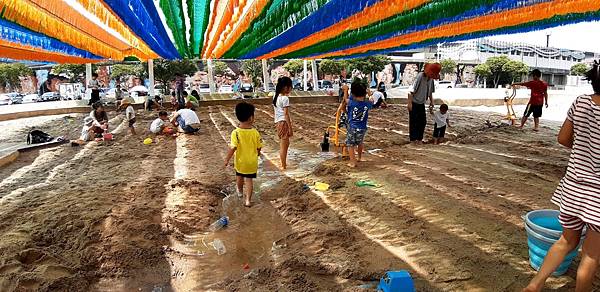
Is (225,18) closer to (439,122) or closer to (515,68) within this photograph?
(439,122)

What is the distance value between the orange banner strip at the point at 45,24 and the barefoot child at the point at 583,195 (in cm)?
526

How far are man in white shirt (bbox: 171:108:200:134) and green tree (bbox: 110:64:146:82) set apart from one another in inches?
1150

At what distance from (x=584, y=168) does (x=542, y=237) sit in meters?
0.51

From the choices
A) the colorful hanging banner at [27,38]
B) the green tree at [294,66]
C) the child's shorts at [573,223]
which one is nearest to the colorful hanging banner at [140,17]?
the colorful hanging banner at [27,38]

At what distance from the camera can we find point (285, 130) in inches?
208

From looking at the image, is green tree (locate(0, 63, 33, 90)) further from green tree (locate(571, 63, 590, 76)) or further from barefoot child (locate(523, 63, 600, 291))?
green tree (locate(571, 63, 590, 76))

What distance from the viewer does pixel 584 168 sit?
1914 millimetres

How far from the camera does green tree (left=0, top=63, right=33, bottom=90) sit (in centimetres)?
3253

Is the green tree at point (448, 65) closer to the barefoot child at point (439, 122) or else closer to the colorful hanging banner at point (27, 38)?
the barefoot child at point (439, 122)

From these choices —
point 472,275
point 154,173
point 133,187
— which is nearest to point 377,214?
point 472,275

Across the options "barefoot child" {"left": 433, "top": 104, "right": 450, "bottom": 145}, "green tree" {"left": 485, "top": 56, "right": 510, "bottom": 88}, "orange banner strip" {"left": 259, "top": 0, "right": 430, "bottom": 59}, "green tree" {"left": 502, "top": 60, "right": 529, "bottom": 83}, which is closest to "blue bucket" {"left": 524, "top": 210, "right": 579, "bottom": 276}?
"orange banner strip" {"left": 259, "top": 0, "right": 430, "bottom": 59}

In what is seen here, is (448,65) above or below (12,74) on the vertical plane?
above

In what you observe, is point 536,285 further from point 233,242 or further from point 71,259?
point 71,259

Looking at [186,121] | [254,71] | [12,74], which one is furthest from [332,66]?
[186,121]
